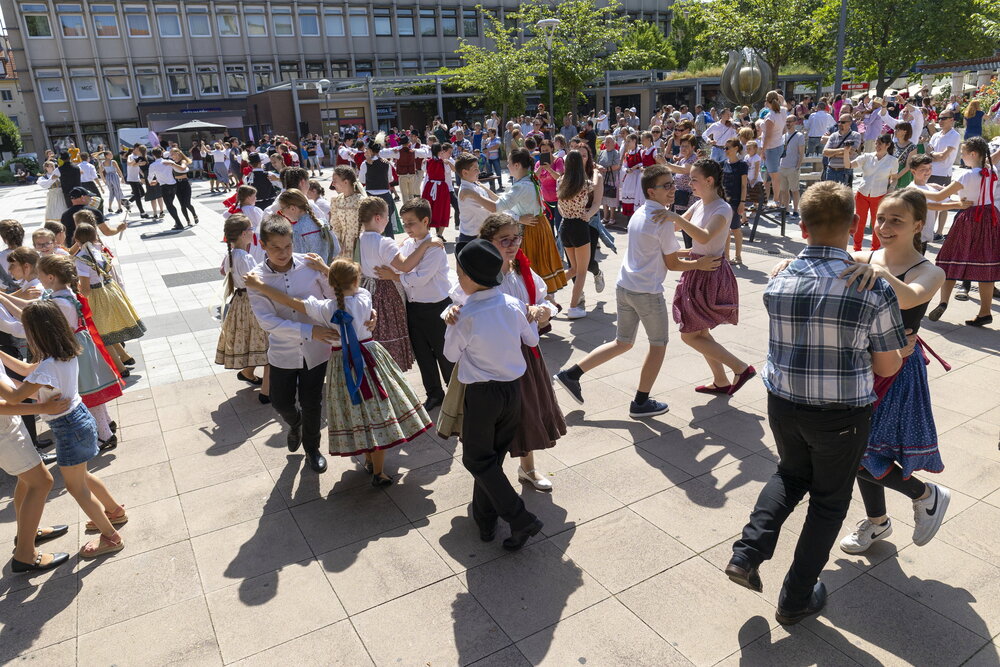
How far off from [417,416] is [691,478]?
1.73 meters

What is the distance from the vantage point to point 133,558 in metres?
3.91

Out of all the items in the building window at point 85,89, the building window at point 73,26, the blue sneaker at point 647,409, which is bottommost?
the blue sneaker at point 647,409

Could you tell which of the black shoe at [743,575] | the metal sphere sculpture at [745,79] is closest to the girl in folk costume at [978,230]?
the black shoe at [743,575]

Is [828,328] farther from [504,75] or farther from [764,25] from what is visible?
[764,25]

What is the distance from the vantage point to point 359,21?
48.0 meters

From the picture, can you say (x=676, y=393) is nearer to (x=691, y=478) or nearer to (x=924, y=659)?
(x=691, y=478)

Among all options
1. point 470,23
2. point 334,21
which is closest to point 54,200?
point 334,21

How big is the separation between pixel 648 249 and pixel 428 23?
164 feet

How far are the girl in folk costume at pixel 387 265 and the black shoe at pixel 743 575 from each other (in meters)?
3.01

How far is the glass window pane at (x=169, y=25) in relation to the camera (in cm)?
4296

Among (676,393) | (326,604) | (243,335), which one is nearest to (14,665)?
(326,604)

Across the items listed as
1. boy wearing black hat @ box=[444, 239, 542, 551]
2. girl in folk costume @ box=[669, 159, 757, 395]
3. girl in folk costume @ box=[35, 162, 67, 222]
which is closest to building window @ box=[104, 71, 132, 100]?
girl in folk costume @ box=[35, 162, 67, 222]

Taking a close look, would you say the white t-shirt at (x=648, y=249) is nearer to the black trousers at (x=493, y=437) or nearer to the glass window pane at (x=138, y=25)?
the black trousers at (x=493, y=437)

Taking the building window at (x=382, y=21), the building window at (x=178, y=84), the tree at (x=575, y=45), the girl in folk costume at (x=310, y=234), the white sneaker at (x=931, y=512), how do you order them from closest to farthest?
the white sneaker at (x=931, y=512), the girl in folk costume at (x=310, y=234), the tree at (x=575, y=45), the building window at (x=178, y=84), the building window at (x=382, y=21)
